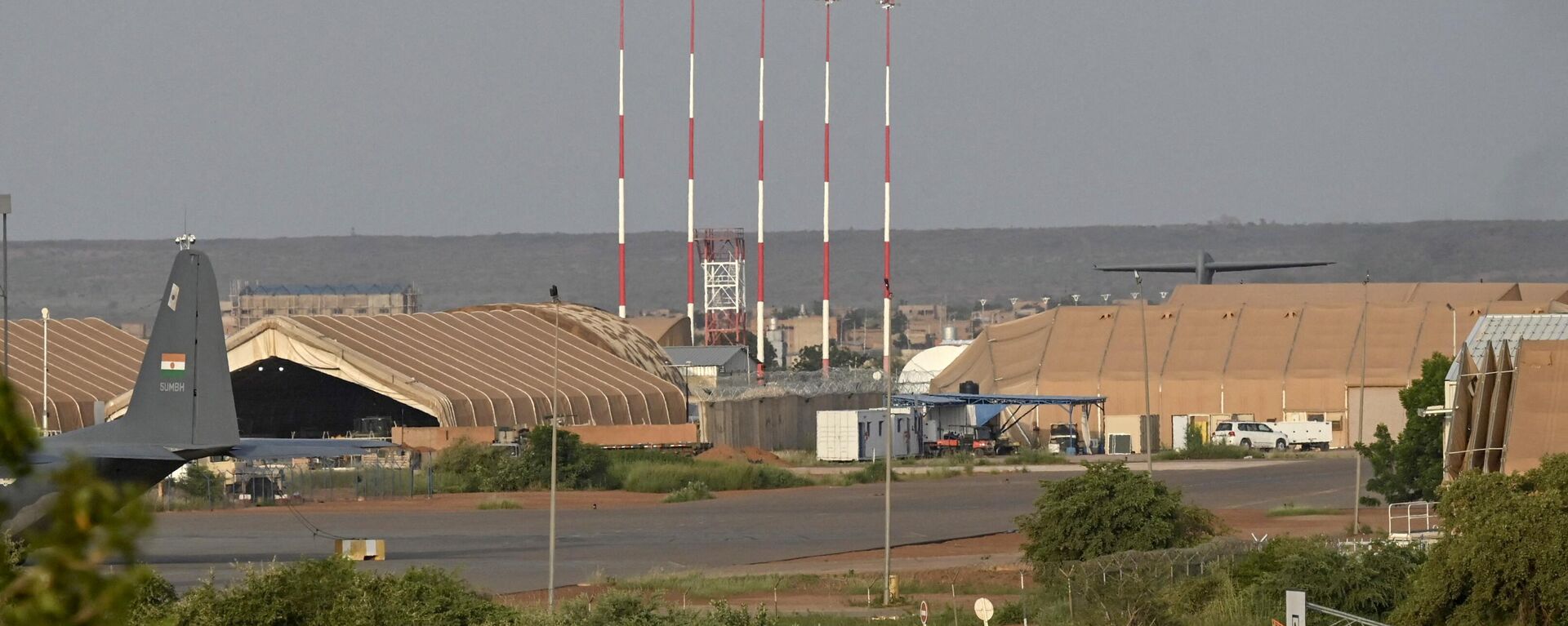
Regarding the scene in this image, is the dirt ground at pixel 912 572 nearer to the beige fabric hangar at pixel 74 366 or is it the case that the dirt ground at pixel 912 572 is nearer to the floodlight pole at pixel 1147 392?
the floodlight pole at pixel 1147 392

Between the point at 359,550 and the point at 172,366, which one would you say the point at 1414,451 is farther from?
the point at 359,550

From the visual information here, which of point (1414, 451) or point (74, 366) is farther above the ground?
point (74, 366)

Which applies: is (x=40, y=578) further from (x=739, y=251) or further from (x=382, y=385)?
(x=739, y=251)

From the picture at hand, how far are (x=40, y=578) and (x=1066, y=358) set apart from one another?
309 feet

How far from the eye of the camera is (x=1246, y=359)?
304ft

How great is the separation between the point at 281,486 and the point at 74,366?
20024 millimetres

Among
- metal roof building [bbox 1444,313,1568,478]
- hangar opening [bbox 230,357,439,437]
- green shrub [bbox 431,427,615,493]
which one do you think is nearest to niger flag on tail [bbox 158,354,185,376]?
metal roof building [bbox 1444,313,1568,478]

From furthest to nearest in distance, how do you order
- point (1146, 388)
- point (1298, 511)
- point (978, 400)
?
point (978, 400) < point (1146, 388) < point (1298, 511)

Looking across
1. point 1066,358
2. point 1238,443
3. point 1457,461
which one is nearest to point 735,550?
point 1457,461

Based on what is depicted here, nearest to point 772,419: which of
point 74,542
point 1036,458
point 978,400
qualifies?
point 978,400

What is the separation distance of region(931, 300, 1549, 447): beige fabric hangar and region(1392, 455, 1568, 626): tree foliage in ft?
216

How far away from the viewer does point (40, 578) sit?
3127 mm

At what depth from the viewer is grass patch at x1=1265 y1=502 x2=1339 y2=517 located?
4772 centimetres

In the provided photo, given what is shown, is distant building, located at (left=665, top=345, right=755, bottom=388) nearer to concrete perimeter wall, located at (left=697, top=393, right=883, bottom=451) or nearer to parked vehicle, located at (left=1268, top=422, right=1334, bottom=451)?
concrete perimeter wall, located at (left=697, top=393, right=883, bottom=451)
